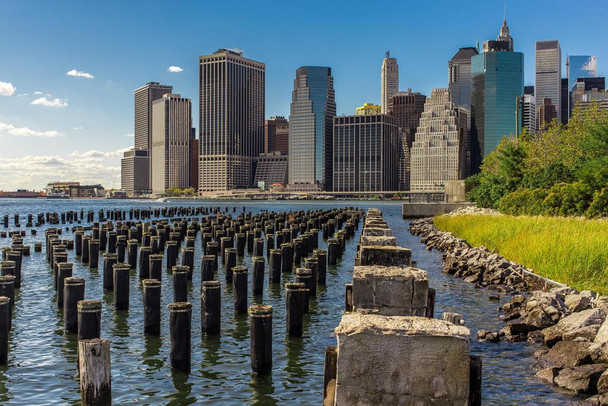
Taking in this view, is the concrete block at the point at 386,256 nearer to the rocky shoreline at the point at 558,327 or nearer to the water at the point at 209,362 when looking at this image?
the water at the point at 209,362

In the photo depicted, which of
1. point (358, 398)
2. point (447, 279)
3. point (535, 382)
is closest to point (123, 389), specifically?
point (358, 398)

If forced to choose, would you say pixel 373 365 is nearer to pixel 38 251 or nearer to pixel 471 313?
pixel 471 313

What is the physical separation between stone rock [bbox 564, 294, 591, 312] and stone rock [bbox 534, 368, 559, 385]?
12.0 ft

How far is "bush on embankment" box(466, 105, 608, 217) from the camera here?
40781 millimetres

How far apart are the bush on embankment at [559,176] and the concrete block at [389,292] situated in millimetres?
32689

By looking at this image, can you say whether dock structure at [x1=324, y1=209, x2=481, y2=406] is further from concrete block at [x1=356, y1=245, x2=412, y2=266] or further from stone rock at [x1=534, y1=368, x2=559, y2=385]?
stone rock at [x1=534, y1=368, x2=559, y2=385]

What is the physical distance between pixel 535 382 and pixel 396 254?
379 centimetres

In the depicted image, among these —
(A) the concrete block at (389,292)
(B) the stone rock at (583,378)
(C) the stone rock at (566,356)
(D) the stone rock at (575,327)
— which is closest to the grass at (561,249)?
(D) the stone rock at (575,327)

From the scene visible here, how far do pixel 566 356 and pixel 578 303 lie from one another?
10.4 feet

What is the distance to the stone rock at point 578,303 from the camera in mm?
15000

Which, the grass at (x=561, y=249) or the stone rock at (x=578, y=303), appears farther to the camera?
the grass at (x=561, y=249)

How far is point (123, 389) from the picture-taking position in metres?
11.7

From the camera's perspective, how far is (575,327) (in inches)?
516

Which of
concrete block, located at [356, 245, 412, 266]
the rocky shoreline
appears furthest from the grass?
concrete block, located at [356, 245, 412, 266]
